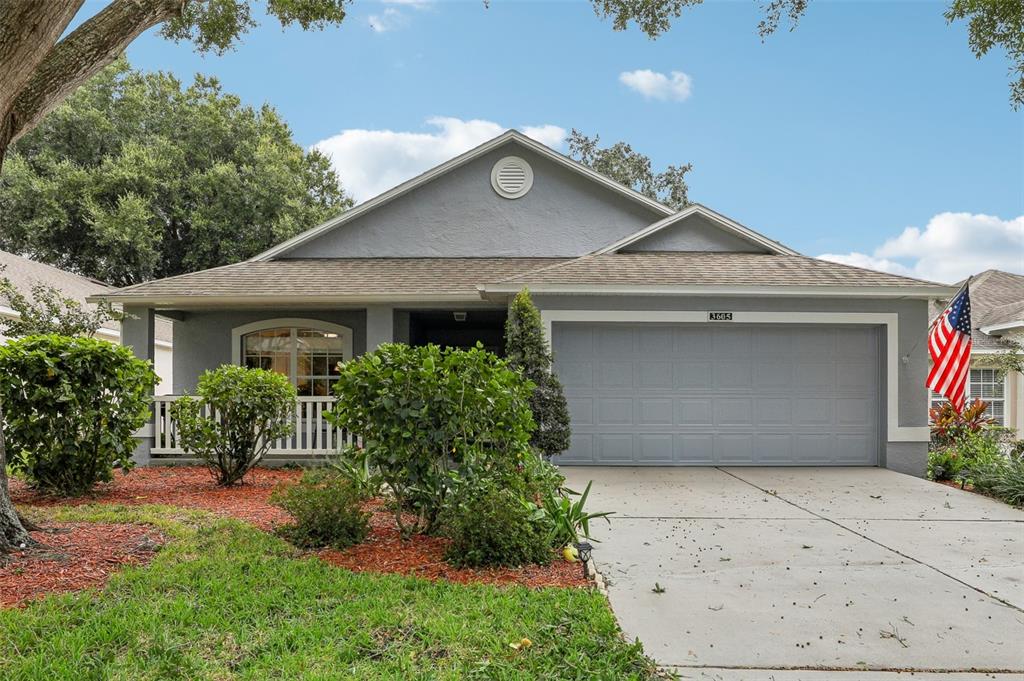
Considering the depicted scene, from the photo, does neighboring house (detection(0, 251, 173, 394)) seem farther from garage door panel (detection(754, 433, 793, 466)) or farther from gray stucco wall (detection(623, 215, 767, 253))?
garage door panel (detection(754, 433, 793, 466))

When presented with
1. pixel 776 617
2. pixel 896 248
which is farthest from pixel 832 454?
pixel 896 248

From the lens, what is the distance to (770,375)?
10281 millimetres

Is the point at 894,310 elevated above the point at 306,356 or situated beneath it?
elevated above

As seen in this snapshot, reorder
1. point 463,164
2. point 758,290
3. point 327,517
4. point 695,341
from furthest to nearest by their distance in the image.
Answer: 1. point 463,164
2. point 695,341
3. point 758,290
4. point 327,517

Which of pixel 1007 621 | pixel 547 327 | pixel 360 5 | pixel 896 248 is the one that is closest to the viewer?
pixel 1007 621

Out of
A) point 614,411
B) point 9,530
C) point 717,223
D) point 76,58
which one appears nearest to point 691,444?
point 614,411

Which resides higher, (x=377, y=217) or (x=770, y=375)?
(x=377, y=217)

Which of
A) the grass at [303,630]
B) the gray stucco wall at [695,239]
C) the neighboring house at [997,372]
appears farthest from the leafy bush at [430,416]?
the neighboring house at [997,372]

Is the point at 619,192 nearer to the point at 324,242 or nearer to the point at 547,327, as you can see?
the point at 547,327

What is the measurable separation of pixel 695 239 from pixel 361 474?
8.48m

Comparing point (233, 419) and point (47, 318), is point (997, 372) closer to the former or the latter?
point (233, 419)

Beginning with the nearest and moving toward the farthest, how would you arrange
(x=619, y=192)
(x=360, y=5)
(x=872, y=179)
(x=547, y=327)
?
(x=360, y=5) < (x=547, y=327) < (x=619, y=192) < (x=872, y=179)

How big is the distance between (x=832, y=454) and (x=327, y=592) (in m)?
8.69

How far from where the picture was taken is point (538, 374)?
368 inches
